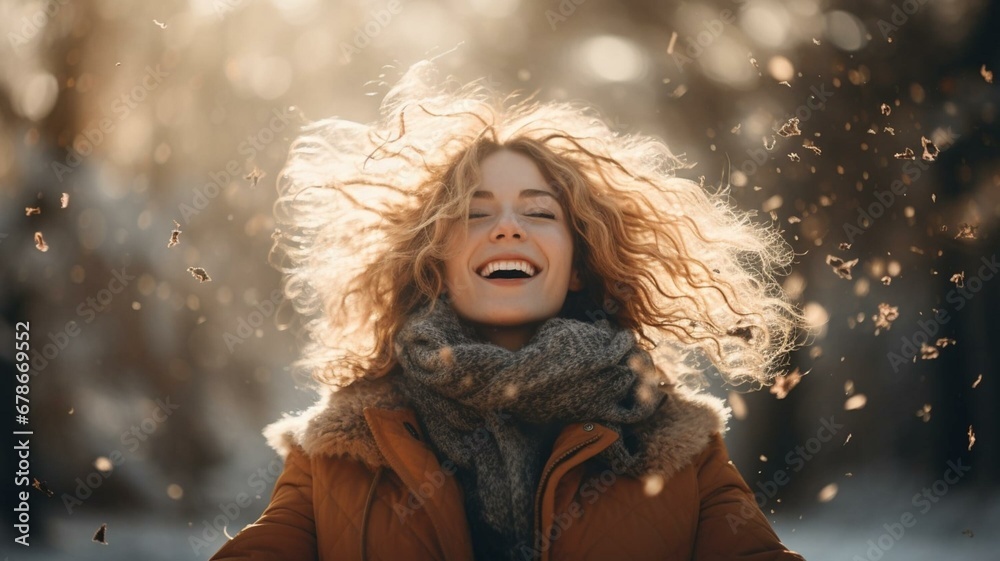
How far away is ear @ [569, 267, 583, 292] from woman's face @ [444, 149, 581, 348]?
0.13m

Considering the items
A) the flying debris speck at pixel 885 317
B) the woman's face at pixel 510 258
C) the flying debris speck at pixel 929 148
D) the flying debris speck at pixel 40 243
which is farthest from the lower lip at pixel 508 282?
the flying debris speck at pixel 40 243

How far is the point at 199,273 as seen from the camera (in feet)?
17.6

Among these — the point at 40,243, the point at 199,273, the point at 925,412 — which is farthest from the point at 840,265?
the point at 40,243

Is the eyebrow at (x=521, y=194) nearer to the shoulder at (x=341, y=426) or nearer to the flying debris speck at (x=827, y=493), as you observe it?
the shoulder at (x=341, y=426)

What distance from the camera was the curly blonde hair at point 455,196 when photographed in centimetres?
243

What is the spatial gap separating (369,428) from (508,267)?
56cm

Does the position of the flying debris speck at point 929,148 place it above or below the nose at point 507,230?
above

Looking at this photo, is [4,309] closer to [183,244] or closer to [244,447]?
[183,244]

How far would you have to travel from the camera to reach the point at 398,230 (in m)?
2.49

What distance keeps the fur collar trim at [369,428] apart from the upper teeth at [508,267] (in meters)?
0.40

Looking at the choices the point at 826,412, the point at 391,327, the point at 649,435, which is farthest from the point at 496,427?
the point at 826,412

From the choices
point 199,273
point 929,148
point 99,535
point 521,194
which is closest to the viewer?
point 521,194

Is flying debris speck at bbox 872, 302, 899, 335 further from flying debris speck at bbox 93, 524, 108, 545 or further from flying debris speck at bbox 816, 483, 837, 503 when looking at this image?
flying debris speck at bbox 93, 524, 108, 545

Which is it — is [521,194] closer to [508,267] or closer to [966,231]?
[508,267]
